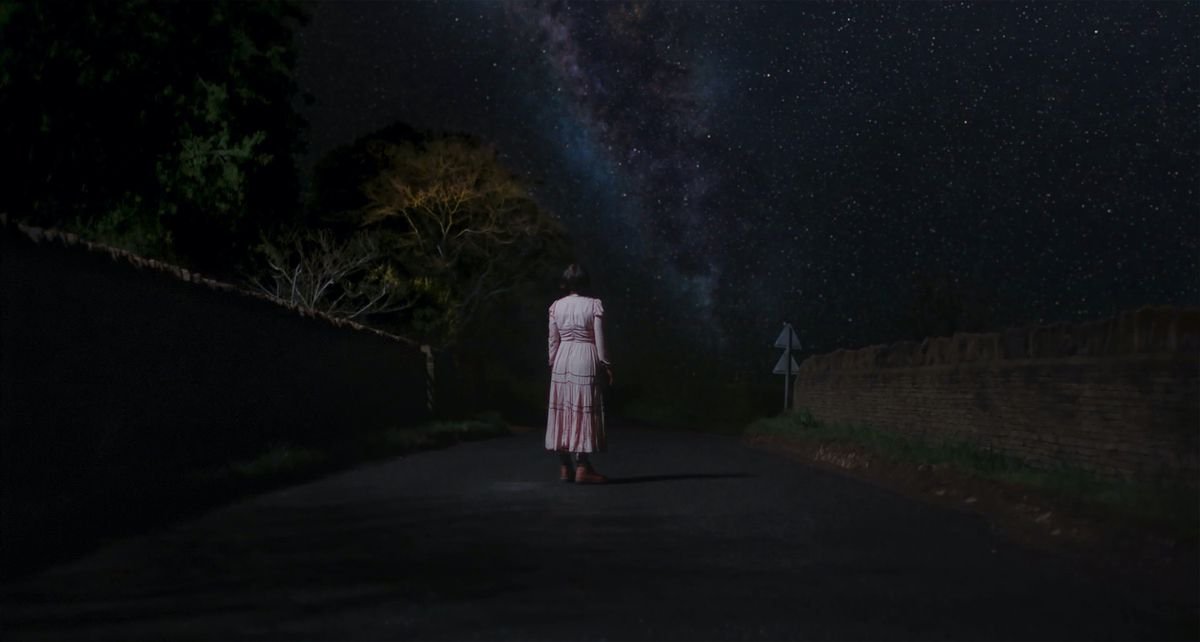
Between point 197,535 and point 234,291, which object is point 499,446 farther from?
point 197,535

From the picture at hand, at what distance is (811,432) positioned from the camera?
971 inches

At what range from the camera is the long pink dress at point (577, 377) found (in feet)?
45.0

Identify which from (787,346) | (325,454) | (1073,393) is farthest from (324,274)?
(1073,393)

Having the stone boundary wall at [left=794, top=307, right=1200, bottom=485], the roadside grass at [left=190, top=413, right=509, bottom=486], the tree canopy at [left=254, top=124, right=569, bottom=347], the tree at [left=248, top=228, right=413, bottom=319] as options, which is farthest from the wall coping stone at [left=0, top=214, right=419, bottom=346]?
the tree canopy at [left=254, top=124, right=569, bottom=347]

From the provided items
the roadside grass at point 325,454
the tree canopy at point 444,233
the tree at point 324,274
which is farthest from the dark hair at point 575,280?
the tree canopy at point 444,233

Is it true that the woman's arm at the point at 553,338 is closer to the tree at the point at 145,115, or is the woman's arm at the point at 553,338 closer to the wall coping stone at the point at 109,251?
the wall coping stone at the point at 109,251

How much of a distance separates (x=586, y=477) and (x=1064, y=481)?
15.0 feet

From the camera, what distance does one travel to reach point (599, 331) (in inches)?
542

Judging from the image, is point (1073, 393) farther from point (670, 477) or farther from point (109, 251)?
point (109, 251)

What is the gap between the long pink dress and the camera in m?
13.7

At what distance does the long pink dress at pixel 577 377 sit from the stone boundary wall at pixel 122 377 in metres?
3.79

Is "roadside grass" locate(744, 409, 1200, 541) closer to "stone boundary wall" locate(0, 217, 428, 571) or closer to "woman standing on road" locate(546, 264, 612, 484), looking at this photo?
"woman standing on road" locate(546, 264, 612, 484)

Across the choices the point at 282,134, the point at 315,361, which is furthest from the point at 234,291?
the point at 282,134

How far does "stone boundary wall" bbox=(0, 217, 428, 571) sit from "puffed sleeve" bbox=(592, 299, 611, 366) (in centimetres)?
423
